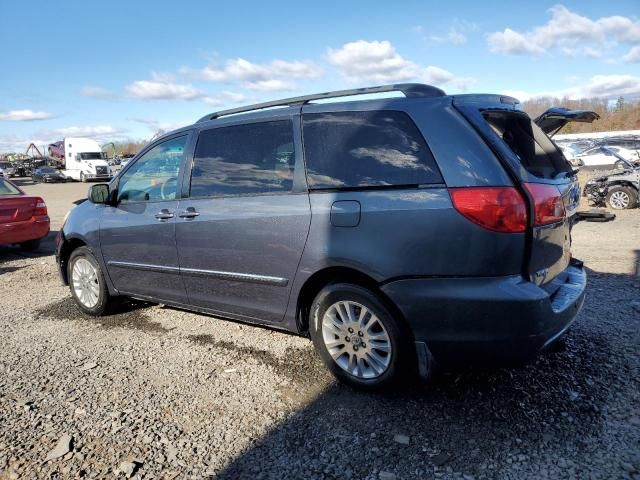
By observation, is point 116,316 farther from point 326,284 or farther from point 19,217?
point 19,217

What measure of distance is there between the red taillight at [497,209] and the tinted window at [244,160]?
1.24 meters

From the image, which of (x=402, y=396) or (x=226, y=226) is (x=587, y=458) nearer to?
(x=402, y=396)

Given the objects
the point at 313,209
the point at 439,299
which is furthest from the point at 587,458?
the point at 313,209

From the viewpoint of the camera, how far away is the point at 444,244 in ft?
8.57

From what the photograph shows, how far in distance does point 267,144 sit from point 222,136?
509 mm

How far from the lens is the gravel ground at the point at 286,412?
2.42 metres

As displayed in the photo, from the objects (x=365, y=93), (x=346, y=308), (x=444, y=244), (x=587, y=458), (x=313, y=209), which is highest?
(x=365, y=93)

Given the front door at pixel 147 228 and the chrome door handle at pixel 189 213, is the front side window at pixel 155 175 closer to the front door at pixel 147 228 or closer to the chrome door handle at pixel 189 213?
the front door at pixel 147 228

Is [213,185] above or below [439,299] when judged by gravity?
above

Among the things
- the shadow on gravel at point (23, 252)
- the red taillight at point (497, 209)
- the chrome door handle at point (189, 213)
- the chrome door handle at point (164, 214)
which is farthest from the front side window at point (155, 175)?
the shadow on gravel at point (23, 252)

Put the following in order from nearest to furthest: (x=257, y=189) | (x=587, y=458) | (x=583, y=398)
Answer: (x=587, y=458)
(x=583, y=398)
(x=257, y=189)

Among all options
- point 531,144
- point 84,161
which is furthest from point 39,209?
point 84,161

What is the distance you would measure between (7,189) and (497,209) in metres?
8.85

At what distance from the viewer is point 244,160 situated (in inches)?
141
